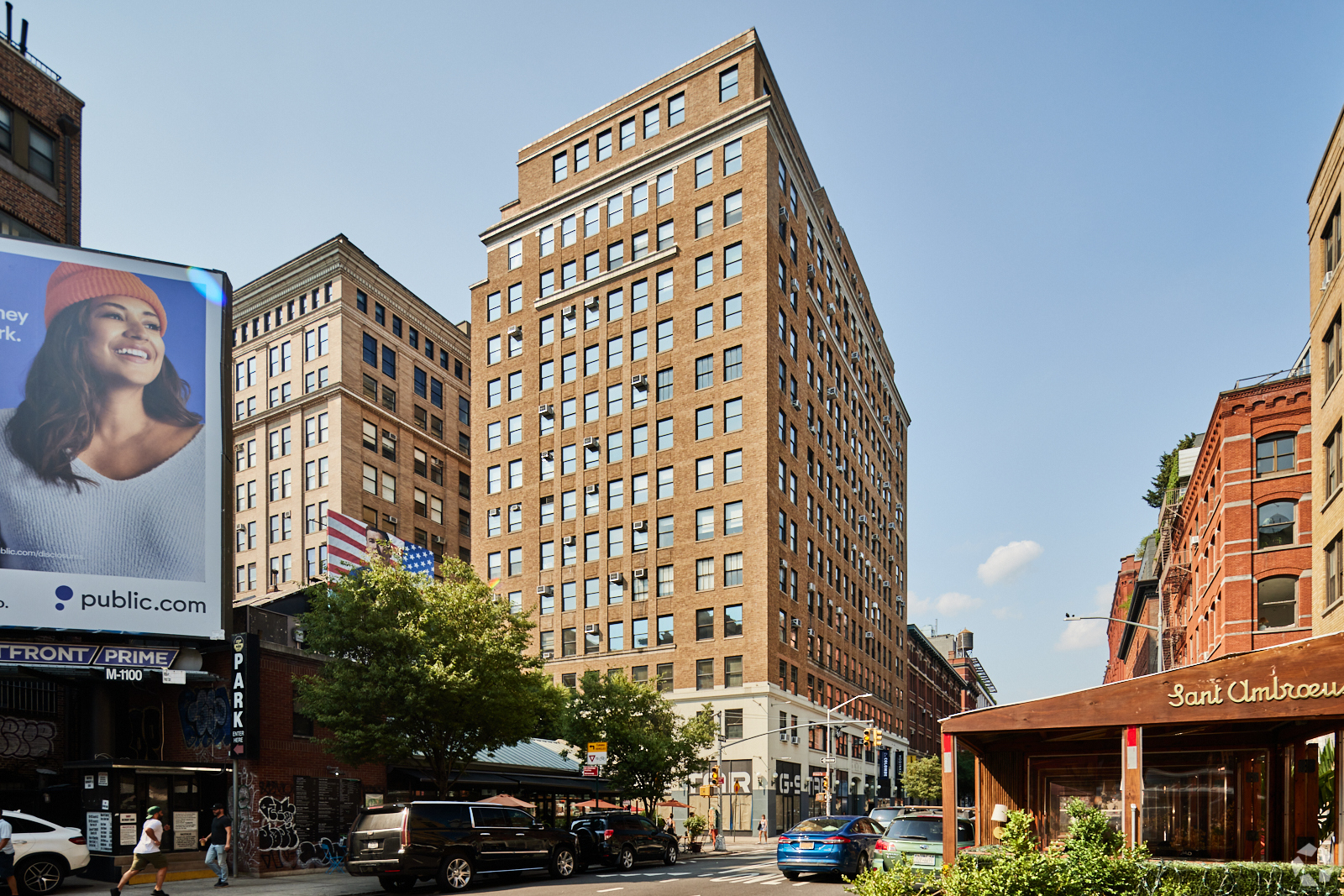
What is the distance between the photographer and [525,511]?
68.4m

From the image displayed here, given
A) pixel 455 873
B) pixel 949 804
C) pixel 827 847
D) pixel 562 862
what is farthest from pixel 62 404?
pixel 949 804

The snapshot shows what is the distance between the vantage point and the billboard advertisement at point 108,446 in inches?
1054

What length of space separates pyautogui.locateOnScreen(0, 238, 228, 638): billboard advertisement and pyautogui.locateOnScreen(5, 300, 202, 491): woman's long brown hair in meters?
0.03

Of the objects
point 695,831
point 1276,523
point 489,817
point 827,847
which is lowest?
point 695,831

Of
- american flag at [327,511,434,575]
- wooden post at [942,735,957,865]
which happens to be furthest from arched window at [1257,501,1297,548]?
american flag at [327,511,434,575]

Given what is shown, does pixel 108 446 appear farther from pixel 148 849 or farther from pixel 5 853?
pixel 5 853

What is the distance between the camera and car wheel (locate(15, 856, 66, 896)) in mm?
21094

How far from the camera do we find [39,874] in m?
21.3

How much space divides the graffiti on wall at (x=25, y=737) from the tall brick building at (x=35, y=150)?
1563 cm

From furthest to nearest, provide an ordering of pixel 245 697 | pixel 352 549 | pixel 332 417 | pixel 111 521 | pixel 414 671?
pixel 332 417, pixel 352 549, pixel 111 521, pixel 414 671, pixel 245 697

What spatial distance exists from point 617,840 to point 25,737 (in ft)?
52.2

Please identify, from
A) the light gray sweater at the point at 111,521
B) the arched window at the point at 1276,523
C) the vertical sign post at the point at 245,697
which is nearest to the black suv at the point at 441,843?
the vertical sign post at the point at 245,697

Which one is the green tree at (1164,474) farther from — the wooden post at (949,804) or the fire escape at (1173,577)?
the wooden post at (949,804)

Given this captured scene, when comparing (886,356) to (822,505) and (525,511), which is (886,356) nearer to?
(822,505)
